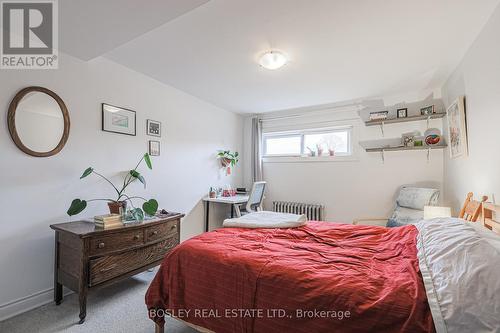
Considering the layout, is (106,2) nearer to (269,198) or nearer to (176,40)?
(176,40)

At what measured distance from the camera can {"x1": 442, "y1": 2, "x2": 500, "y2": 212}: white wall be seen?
171cm

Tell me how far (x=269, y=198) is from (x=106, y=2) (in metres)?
3.71

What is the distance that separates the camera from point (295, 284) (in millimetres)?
1209

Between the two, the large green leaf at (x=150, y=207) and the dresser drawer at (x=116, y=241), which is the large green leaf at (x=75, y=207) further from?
the large green leaf at (x=150, y=207)

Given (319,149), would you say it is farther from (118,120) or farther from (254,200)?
(118,120)

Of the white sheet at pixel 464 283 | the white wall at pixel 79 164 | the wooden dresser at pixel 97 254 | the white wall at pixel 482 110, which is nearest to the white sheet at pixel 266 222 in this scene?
the wooden dresser at pixel 97 254

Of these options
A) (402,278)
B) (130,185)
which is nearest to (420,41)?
(402,278)

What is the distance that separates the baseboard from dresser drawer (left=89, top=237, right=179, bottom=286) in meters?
A: 0.63

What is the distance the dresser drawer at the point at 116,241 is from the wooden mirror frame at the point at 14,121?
3.12 feet

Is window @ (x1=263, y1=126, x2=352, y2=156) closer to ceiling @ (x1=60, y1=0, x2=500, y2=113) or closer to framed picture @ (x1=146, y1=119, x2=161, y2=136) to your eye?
ceiling @ (x1=60, y1=0, x2=500, y2=113)

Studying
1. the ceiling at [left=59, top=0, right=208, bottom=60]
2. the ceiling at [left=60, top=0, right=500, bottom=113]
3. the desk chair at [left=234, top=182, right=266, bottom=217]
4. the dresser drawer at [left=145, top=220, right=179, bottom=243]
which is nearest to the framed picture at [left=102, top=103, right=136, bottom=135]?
the ceiling at [left=60, top=0, right=500, bottom=113]

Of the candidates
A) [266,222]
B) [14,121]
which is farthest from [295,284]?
[14,121]

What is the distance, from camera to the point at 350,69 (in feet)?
8.75

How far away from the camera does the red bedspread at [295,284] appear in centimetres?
104
